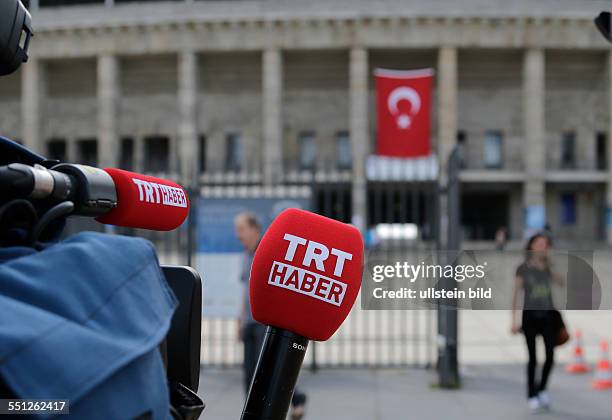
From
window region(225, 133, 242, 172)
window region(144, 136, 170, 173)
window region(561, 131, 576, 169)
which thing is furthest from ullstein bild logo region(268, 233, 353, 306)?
window region(561, 131, 576, 169)

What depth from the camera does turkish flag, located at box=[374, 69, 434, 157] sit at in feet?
107

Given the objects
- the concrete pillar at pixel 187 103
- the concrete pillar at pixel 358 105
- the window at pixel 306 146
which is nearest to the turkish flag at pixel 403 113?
the concrete pillar at pixel 358 105

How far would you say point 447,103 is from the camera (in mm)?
36969

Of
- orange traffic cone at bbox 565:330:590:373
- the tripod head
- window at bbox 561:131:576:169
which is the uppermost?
window at bbox 561:131:576:169

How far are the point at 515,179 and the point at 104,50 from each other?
25122 millimetres

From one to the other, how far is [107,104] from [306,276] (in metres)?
38.8

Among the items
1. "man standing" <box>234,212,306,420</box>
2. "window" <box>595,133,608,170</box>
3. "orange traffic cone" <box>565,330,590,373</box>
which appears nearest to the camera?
"man standing" <box>234,212,306,420</box>

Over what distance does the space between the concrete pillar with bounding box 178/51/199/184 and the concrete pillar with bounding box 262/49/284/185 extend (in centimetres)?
404

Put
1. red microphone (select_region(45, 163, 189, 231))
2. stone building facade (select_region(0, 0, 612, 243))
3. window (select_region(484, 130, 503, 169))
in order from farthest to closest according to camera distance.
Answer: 1. window (select_region(484, 130, 503, 169))
2. stone building facade (select_region(0, 0, 612, 243))
3. red microphone (select_region(45, 163, 189, 231))

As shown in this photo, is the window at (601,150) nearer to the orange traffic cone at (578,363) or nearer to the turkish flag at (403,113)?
the turkish flag at (403,113)

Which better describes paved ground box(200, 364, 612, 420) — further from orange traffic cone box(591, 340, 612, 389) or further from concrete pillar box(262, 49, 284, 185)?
concrete pillar box(262, 49, 284, 185)

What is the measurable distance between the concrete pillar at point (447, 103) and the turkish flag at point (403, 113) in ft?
12.2

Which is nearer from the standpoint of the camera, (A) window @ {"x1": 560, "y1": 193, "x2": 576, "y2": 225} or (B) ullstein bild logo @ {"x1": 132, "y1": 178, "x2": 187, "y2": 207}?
(B) ullstein bild logo @ {"x1": 132, "y1": 178, "x2": 187, "y2": 207}

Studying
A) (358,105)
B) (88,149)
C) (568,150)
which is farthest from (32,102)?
(568,150)
